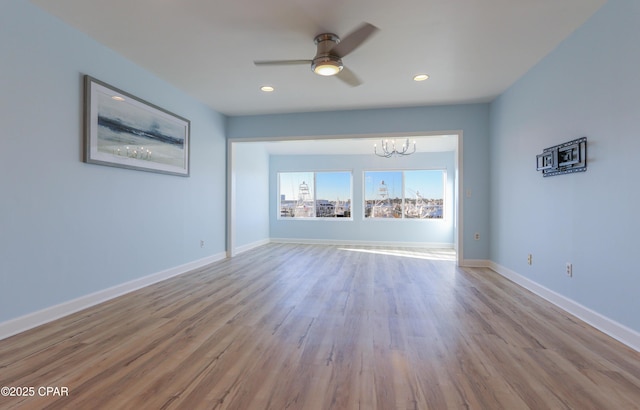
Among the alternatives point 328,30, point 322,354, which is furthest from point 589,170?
point 322,354

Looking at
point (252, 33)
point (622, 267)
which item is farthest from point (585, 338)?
point (252, 33)

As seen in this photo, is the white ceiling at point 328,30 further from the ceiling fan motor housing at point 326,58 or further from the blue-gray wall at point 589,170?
the blue-gray wall at point 589,170

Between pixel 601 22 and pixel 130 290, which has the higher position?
pixel 601 22

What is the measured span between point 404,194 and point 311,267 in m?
3.72

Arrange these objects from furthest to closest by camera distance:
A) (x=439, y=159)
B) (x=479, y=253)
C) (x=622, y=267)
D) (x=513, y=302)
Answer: (x=439, y=159) → (x=479, y=253) → (x=513, y=302) → (x=622, y=267)

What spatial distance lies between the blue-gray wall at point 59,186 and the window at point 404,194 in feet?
16.3

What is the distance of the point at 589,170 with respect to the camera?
2.45 meters

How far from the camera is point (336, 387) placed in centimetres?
159

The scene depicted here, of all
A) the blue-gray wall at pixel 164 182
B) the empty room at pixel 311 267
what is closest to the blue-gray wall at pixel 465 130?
the empty room at pixel 311 267

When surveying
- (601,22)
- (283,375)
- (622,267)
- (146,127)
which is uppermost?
(601,22)

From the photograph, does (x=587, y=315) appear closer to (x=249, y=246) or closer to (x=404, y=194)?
(x=404, y=194)

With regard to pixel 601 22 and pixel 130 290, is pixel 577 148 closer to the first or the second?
pixel 601 22

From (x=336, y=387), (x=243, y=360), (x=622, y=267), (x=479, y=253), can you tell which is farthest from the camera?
(x=479, y=253)

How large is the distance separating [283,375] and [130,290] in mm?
2435
